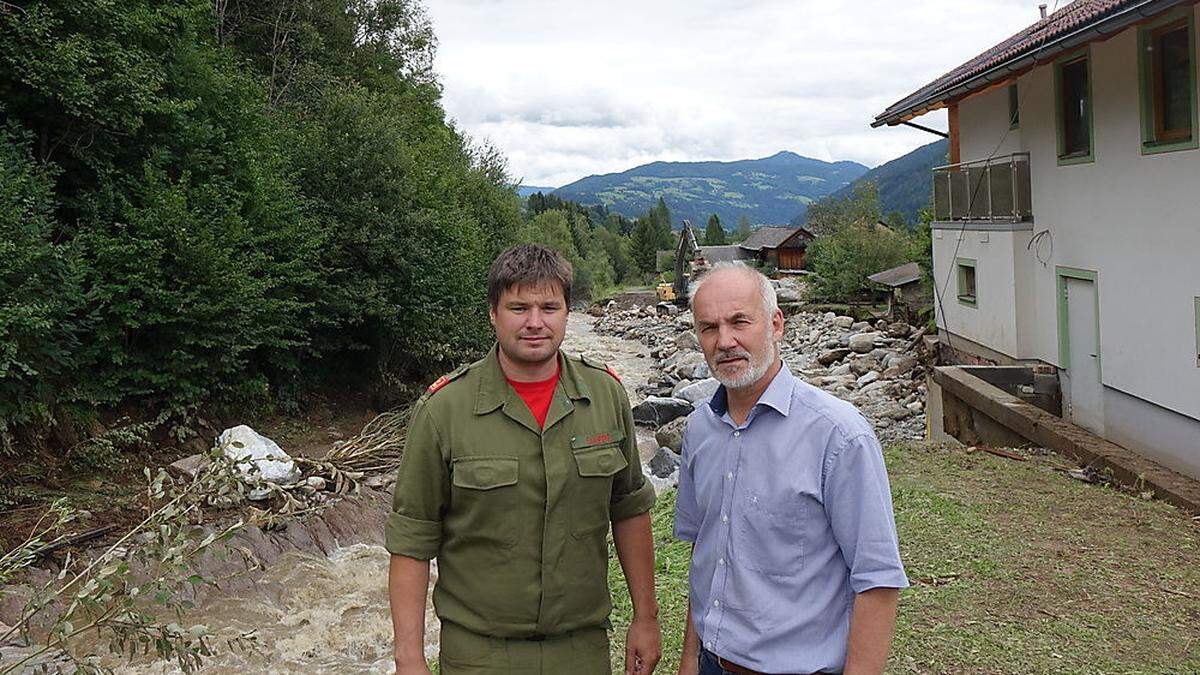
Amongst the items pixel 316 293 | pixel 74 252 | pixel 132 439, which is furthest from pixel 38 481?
pixel 316 293

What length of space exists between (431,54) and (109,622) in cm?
3109

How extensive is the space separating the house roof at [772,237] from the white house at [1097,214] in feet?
171

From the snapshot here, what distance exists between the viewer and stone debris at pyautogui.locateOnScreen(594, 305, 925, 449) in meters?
18.8

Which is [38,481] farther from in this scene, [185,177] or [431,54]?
[431,54]

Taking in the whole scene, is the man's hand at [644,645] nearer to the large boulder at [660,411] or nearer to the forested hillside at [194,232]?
the forested hillside at [194,232]

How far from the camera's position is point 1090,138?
12.5 meters

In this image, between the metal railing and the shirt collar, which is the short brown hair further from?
the metal railing

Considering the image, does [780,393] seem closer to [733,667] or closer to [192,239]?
[733,667]

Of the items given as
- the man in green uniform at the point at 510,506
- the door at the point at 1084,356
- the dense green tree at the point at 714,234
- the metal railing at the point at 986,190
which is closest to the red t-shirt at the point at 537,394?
the man in green uniform at the point at 510,506

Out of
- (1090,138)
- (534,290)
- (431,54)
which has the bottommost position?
(534,290)

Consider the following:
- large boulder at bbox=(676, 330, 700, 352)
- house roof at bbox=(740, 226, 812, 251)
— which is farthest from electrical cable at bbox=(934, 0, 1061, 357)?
house roof at bbox=(740, 226, 812, 251)

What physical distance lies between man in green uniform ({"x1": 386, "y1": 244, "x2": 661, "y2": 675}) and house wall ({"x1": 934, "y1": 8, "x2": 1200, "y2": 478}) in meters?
9.38

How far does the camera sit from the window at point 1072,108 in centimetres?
1302

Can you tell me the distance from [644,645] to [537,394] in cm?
95
